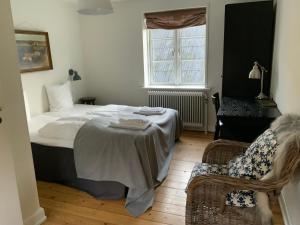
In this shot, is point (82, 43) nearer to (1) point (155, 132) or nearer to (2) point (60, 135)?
(2) point (60, 135)

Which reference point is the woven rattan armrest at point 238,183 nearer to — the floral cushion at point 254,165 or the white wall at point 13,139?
the floral cushion at point 254,165

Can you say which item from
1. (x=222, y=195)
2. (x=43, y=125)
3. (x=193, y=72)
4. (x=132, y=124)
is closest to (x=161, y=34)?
(x=193, y=72)

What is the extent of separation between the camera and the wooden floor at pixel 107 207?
2180mm

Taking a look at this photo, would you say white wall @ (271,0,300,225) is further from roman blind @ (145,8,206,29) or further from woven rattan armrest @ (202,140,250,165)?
roman blind @ (145,8,206,29)

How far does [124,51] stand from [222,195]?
3680 millimetres

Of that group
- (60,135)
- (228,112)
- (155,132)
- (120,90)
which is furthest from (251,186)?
(120,90)

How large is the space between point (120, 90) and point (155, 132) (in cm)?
235

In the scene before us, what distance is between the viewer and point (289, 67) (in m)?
2.24

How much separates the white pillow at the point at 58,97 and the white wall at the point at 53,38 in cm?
12

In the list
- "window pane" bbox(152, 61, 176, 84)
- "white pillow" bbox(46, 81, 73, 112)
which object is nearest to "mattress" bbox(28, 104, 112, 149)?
"white pillow" bbox(46, 81, 73, 112)

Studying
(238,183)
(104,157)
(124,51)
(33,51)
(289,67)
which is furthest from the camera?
(124,51)

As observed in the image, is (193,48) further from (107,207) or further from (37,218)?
(37,218)

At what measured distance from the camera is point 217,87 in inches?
166

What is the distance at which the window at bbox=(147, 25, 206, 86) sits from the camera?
4281mm
